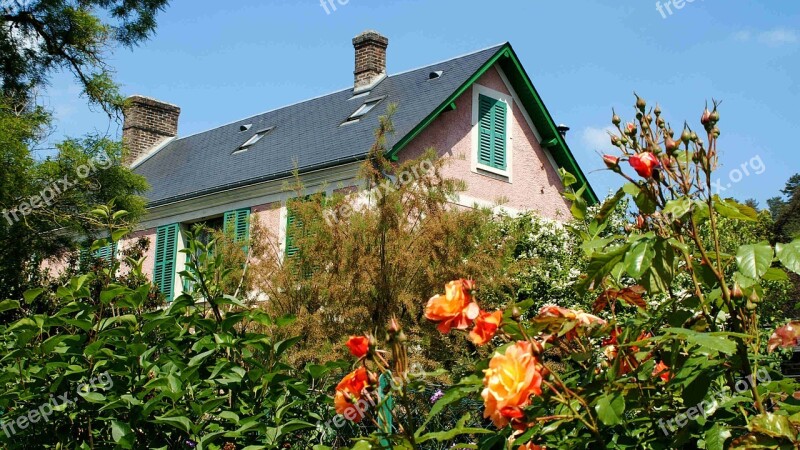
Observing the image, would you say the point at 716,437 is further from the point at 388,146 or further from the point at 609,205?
the point at 388,146

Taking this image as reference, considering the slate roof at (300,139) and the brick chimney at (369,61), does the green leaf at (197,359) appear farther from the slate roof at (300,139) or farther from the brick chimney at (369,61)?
the brick chimney at (369,61)

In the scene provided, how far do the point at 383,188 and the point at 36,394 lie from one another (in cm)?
743

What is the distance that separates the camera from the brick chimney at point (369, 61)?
67.7 feet

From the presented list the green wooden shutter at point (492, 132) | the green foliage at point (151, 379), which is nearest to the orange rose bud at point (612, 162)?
the green foliage at point (151, 379)

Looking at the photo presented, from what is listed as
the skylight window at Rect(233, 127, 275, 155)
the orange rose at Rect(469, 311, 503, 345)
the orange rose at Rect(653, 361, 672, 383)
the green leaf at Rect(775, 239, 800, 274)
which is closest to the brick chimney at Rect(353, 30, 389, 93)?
the skylight window at Rect(233, 127, 275, 155)

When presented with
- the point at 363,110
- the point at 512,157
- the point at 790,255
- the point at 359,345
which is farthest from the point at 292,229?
the point at 790,255

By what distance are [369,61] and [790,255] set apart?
1937 cm

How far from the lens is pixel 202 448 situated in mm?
2871

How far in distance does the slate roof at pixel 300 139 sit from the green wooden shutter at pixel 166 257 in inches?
25.4

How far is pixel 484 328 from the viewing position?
1998mm

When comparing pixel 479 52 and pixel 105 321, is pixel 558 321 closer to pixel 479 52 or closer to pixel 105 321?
pixel 105 321

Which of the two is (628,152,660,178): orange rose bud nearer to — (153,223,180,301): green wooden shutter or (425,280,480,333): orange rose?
(425,280,480,333): orange rose

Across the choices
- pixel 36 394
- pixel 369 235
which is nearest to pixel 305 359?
pixel 369 235

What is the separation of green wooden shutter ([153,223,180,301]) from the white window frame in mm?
6553
